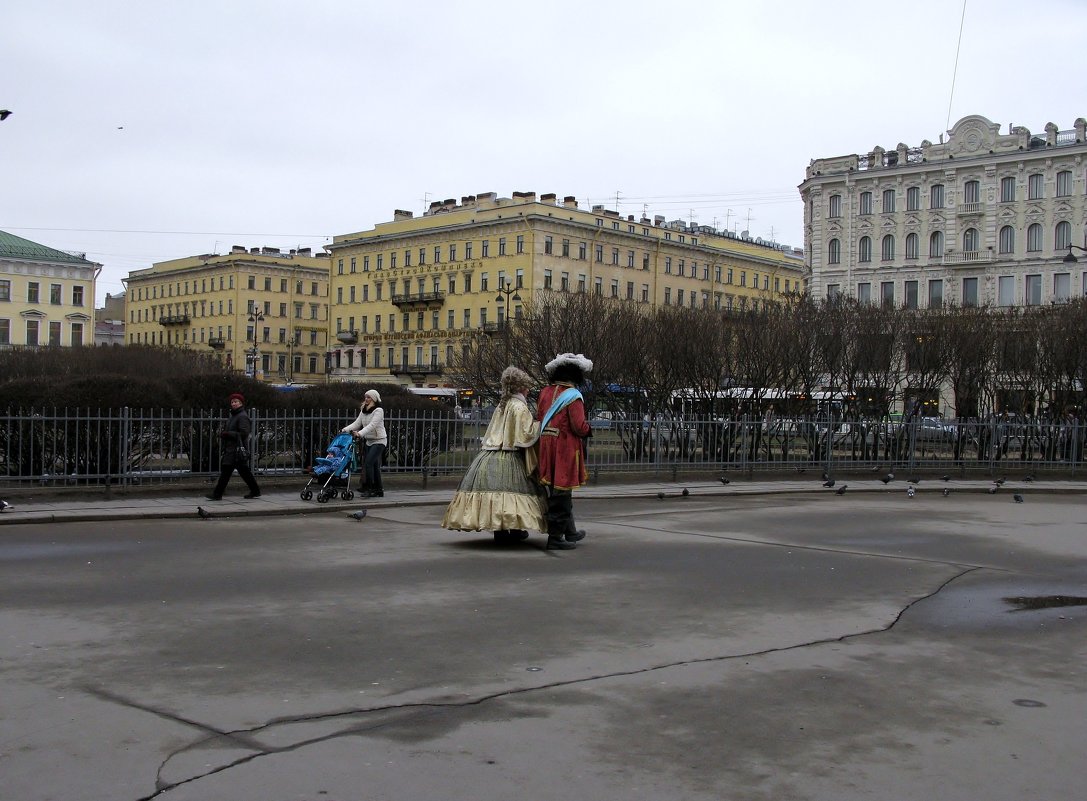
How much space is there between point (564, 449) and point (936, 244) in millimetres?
67227

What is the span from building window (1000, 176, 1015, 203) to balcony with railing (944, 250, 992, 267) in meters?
3.43

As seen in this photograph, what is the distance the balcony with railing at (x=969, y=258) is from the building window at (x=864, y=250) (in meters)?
5.50

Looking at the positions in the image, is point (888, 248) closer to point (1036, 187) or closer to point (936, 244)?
point (936, 244)

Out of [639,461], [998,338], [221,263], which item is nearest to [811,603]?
[639,461]

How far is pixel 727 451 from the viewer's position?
1019 inches

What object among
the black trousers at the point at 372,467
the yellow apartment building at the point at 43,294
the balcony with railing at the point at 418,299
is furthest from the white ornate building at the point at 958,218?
the yellow apartment building at the point at 43,294

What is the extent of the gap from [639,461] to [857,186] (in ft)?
189

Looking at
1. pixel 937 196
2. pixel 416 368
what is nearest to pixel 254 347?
pixel 416 368

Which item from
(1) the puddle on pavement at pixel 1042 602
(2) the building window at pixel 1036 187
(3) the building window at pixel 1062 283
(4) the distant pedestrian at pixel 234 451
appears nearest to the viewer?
(1) the puddle on pavement at pixel 1042 602

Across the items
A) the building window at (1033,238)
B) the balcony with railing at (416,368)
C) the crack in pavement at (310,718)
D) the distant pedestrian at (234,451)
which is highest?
the building window at (1033,238)

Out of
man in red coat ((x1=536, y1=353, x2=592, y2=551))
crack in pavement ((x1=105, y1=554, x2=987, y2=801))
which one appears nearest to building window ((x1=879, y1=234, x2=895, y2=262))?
man in red coat ((x1=536, y1=353, x2=592, y2=551))

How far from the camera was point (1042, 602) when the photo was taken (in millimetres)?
9656

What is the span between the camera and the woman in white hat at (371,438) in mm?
17844

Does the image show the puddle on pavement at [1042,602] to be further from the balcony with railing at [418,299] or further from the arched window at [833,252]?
the balcony with railing at [418,299]
